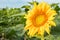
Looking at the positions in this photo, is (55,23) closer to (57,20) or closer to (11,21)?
(57,20)

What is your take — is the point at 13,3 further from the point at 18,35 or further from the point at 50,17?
the point at 50,17

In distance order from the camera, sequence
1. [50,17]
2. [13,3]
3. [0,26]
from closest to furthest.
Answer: [50,17]
[0,26]
[13,3]

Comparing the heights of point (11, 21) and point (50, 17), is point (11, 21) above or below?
below

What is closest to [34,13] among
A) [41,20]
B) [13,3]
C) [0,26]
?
[41,20]

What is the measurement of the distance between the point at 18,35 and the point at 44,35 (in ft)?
0.49

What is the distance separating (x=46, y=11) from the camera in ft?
2.36

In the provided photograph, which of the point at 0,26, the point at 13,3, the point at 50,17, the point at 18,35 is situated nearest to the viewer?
the point at 50,17

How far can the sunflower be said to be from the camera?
70 cm

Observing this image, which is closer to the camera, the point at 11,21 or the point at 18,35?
the point at 18,35

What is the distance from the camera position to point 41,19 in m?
0.72

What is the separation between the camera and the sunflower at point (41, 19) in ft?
2.30

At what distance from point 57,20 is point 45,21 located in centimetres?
6

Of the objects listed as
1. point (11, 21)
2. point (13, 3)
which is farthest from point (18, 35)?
point (13, 3)

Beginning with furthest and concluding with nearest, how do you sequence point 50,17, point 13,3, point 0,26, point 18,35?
point 13,3
point 0,26
point 18,35
point 50,17
